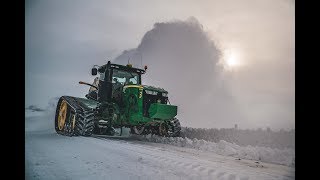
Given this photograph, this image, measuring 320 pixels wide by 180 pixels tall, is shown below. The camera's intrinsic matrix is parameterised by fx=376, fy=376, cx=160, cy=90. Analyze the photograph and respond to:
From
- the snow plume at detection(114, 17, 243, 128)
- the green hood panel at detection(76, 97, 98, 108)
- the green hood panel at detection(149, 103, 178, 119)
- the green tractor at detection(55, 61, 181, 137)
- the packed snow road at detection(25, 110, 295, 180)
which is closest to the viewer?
the packed snow road at detection(25, 110, 295, 180)

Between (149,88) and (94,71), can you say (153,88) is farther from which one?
(94,71)

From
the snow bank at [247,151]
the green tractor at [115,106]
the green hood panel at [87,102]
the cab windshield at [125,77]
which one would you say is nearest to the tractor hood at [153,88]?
the green tractor at [115,106]

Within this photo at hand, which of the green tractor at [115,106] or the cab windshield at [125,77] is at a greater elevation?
the cab windshield at [125,77]

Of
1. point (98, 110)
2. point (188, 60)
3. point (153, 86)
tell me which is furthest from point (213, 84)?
point (98, 110)

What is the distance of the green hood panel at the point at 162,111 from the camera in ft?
15.7

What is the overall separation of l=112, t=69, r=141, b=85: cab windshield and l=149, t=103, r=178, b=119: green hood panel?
428 mm

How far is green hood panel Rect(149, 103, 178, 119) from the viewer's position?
4781 millimetres

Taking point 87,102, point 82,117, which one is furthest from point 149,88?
point 82,117

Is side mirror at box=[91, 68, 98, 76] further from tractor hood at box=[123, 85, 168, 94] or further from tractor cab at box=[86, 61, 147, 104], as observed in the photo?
tractor hood at box=[123, 85, 168, 94]

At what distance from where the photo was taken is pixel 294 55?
413 centimetres

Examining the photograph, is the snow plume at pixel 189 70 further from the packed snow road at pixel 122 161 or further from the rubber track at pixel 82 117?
the rubber track at pixel 82 117

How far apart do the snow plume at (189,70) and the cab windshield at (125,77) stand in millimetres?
260

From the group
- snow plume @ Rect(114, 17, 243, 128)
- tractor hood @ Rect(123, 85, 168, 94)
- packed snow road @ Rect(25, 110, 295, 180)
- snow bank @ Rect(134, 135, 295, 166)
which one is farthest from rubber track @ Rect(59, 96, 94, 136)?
snow bank @ Rect(134, 135, 295, 166)

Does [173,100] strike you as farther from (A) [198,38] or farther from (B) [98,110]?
(B) [98,110]
